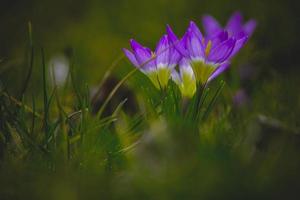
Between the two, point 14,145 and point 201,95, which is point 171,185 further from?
point 14,145

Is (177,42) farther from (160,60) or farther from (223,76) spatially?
(223,76)

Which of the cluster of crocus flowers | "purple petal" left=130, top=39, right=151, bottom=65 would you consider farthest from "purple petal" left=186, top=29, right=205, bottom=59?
"purple petal" left=130, top=39, right=151, bottom=65

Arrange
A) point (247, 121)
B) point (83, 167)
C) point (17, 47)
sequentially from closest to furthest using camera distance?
1. point (83, 167)
2. point (247, 121)
3. point (17, 47)

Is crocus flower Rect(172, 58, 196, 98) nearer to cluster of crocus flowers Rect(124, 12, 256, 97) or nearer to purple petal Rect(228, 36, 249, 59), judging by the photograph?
cluster of crocus flowers Rect(124, 12, 256, 97)

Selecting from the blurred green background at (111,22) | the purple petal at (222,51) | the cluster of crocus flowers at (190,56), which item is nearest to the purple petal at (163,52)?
the cluster of crocus flowers at (190,56)

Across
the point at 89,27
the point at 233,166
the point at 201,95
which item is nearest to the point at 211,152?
the point at 233,166

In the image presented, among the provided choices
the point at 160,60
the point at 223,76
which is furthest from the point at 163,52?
the point at 223,76
